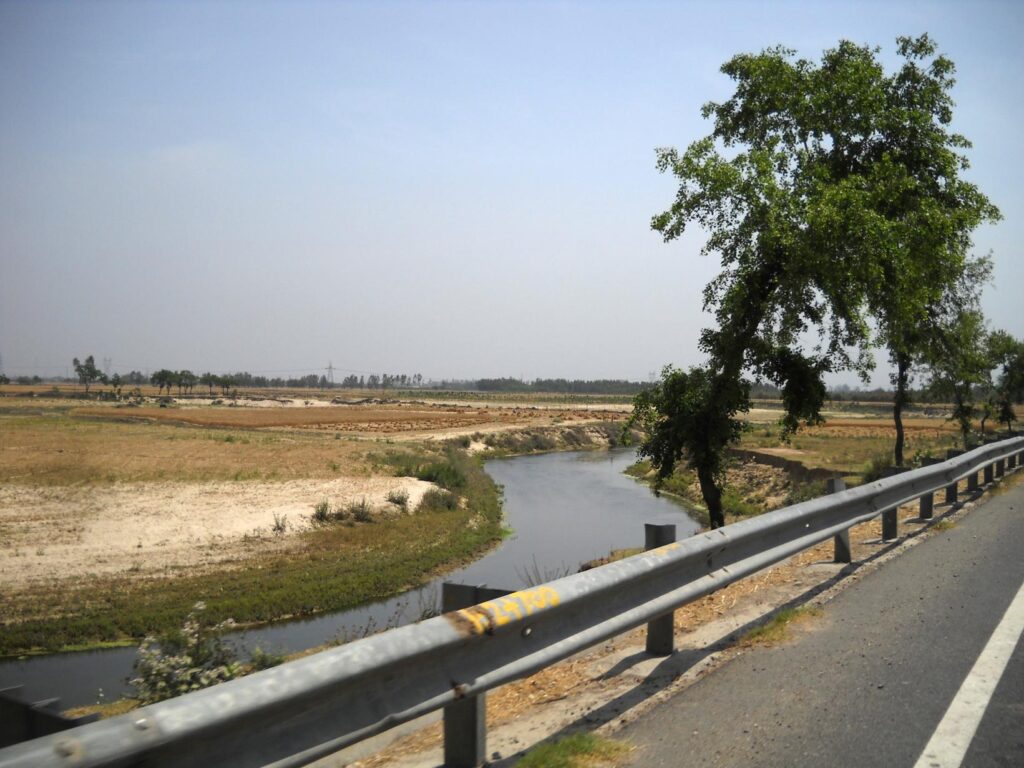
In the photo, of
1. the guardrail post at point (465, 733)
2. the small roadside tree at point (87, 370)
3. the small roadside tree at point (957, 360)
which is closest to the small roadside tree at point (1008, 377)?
the small roadside tree at point (957, 360)

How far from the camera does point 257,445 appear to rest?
4581 centimetres

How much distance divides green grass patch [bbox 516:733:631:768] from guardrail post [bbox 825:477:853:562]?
5225mm

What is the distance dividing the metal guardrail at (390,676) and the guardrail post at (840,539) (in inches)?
120

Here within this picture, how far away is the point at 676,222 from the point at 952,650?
13184 mm

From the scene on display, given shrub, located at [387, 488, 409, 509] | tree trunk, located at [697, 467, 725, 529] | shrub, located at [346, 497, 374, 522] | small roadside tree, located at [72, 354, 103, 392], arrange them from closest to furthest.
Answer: tree trunk, located at [697, 467, 725, 529], shrub, located at [346, 497, 374, 522], shrub, located at [387, 488, 409, 509], small roadside tree, located at [72, 354, 103, 392]

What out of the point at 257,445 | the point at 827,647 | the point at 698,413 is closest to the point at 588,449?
the point at 257,445

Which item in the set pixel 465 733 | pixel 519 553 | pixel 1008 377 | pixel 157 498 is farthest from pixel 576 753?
pixel 1008 377

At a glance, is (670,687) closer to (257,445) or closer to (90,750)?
(90,750)

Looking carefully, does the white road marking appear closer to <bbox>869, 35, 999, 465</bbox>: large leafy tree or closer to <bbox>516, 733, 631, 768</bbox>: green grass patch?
<bbox>516, 733, 631, 768</bbox>: green grass patch

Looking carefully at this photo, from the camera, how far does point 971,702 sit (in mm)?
4828

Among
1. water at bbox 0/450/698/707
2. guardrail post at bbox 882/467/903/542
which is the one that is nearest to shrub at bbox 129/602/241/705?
water at bbox 0/450/698/707

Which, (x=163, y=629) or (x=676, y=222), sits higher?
(x=676, y=222)

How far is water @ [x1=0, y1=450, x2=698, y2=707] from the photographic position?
14414 millimetres

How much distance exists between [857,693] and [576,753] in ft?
6.36
